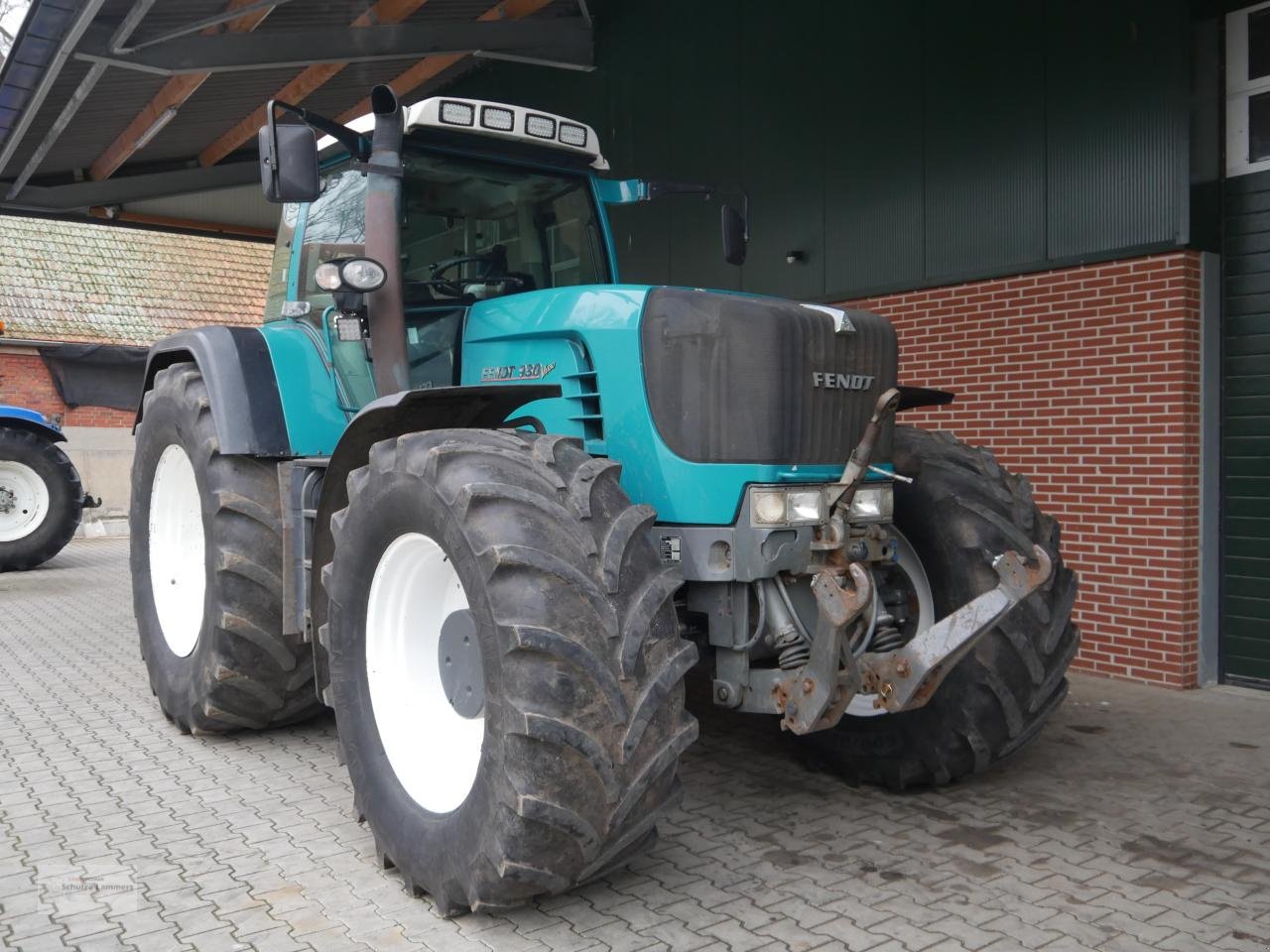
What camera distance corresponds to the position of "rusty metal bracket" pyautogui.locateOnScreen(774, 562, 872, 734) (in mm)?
3197

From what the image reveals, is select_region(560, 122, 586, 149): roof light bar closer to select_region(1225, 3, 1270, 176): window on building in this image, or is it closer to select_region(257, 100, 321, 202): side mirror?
A: select_region(257, 100, 321, 202): side mirror

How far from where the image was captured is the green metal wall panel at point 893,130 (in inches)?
242

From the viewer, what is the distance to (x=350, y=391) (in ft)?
15.1

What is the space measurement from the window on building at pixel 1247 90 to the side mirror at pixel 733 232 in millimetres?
3066

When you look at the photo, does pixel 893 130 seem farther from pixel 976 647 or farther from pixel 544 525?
pixel 544 525

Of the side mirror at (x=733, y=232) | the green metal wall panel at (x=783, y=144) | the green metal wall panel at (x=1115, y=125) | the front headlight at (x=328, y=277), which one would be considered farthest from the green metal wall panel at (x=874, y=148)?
the front headlight at (x=328, y=277)

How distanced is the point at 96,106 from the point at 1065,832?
8402 mm

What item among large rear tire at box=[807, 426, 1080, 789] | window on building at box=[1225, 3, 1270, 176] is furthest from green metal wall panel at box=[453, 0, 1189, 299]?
large rear tire at box=[807, 426, 1080, 789]

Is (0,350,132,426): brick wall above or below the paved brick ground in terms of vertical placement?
above

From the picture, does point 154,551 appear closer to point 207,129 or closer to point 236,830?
point 236,830

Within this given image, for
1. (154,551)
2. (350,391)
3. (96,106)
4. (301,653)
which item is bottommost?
(301,653)

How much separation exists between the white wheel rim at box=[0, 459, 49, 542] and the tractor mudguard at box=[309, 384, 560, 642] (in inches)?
332

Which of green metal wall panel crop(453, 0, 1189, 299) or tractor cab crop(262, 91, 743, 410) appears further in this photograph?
green metal wall panel crop(453, 0, 1189, 299)

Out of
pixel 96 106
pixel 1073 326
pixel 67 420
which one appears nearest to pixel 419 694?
pixel 1073 326
